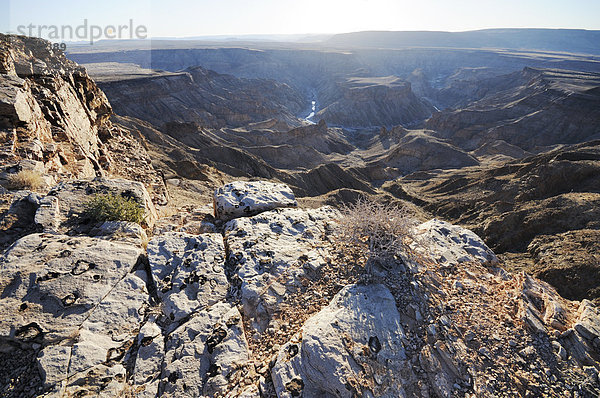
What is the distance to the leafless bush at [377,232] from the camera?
196 inches

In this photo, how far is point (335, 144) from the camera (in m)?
58.1

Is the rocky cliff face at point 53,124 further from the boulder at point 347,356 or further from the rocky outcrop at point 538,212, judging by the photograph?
the rocky outcrop at point 538,212

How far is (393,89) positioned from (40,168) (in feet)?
309

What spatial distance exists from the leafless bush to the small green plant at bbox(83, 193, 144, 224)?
4.20 m

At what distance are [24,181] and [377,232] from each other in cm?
719

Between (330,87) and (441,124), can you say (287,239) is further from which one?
(330,87)

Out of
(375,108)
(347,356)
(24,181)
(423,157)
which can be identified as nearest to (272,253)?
(347,356)

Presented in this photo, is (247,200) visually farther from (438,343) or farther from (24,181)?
(438,343)

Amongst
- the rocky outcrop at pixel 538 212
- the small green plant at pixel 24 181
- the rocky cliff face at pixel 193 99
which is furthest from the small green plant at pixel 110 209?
the rocky cliff face at pixel 193 99

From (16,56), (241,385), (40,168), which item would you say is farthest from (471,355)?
(16,56)

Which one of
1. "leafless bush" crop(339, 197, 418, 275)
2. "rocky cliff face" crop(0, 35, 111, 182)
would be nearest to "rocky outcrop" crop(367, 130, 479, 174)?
"rocky cliff face" crop(0, 35, 111, 182)

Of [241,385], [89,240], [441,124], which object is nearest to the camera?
[241,385]

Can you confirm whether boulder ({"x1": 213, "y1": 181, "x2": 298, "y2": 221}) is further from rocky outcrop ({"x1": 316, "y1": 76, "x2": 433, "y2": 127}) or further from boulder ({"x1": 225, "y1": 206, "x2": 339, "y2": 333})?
rocky outcrop ({"x1": 316, "y1": 76, "x2": 433, "y2": 127})

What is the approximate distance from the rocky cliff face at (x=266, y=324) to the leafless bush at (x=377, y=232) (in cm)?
23
